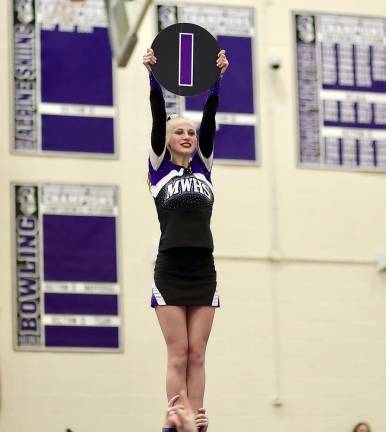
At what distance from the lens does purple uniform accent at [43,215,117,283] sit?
51.2 feet

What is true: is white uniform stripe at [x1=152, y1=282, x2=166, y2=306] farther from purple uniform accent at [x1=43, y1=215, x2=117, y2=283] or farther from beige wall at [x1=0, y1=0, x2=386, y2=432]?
purple uniform accent at [x1=43, y1=215, x2=117, y2=283]

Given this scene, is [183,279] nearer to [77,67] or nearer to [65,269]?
[65,269]

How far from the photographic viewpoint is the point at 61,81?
15969mm

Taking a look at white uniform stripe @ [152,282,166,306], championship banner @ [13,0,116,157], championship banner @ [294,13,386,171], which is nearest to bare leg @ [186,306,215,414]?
white uniform stripe @ [152,282,166,306]

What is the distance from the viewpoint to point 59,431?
15.2 metres

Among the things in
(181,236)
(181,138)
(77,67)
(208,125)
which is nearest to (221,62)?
(208,125)

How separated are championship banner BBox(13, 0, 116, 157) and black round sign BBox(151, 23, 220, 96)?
5.50 meters

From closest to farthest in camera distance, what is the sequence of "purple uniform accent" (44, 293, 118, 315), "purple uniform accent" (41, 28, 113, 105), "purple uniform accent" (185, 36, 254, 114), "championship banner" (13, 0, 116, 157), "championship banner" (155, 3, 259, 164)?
"purple uniform accent" (44, 293, 118, 315)
"championship banner" (13, 0, 116, 157)
"purple uniform accent" (41, 28, 113, 105)
"championship banner" (155, 3, 259, 164)
"purple uniform accent" (185, 36, 254, 114)

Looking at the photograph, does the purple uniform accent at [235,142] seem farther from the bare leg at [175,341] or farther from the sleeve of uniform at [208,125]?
the bare leg at [175,341]

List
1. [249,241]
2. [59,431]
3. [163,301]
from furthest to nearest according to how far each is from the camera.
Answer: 1. [249,241]
2. [59,431]
3. [163,301]

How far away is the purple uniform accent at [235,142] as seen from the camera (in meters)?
16.3

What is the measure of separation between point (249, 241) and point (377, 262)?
1.40 meters

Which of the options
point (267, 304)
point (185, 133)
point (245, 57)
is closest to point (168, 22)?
point (245, 57)

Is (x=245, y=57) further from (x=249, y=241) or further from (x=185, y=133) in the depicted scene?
(x=185, y=133)
